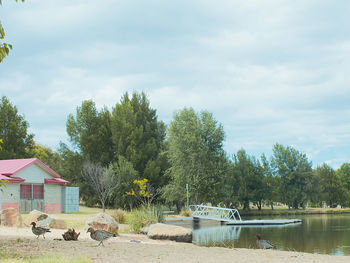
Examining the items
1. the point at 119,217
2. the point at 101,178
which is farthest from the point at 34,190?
the point at 119,217

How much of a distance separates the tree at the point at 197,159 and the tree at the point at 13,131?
16.5 m

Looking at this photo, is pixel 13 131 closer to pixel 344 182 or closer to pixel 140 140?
pixel 140 140

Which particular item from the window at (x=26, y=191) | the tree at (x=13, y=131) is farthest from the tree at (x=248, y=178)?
the window at (x=26, y=191)

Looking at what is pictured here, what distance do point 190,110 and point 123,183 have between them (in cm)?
937

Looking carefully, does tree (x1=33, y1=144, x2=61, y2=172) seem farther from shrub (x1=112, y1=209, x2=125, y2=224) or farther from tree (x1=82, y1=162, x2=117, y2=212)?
shrub (x1=112, y1=209, x2=125, y2=224)

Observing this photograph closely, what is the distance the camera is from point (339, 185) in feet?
208

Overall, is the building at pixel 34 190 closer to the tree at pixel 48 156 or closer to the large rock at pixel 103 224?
the large rock at pixel 103 224

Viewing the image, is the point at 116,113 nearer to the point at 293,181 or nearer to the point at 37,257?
the point at 293,181

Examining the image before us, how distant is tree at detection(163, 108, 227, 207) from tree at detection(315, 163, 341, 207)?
2885 cm

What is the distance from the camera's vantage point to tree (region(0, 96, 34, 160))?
42.2m

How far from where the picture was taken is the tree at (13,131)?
42228 mm

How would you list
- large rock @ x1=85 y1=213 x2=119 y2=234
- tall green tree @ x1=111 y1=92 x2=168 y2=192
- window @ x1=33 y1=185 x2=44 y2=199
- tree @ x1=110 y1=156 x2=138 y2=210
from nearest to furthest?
large rock @ x1=85 y1=213 x2=119 y2=234
window @ x1=33 y1=185 x2=44 y2=199
tree @ x1=110 y1=156 x2=138 y2=210
tall green tree @ x1=111 y1=92 x2=168 y2=192

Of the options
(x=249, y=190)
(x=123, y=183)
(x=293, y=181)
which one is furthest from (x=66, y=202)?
(x=293, y=181)

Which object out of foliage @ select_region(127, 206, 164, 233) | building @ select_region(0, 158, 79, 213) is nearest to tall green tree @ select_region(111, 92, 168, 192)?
building @ select_region(0, 158, 79, 213)
